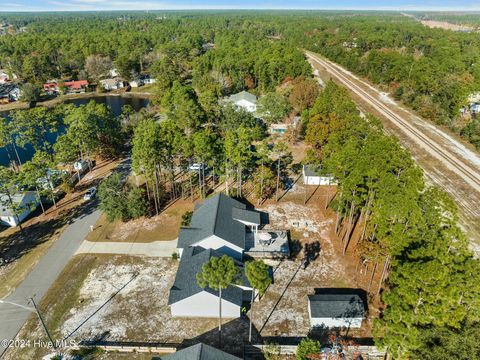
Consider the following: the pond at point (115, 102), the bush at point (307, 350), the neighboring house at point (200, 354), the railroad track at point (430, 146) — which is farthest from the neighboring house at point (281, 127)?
the neighboring house at point (200, 354)

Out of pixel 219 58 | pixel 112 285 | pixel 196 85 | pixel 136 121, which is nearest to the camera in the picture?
pixel 112 285

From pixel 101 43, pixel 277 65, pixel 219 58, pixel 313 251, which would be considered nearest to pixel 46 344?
pixel 313 251

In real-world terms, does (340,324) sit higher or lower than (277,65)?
lower

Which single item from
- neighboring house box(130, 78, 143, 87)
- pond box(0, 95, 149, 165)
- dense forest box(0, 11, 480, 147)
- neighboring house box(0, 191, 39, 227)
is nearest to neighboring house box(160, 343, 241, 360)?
neighboring house box(0, 191, 39, 227)

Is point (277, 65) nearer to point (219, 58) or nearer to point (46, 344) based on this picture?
point (219, 58)

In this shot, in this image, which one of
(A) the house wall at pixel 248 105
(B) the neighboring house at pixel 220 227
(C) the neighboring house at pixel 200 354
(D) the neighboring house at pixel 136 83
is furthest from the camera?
(D) the neighboring house at pixel 136 83

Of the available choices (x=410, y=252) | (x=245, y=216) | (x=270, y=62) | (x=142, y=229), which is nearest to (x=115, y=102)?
(x=270, y=62)

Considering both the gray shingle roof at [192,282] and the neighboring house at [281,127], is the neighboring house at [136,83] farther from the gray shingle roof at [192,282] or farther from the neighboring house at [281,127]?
the gray shingle roof at [192,282]
